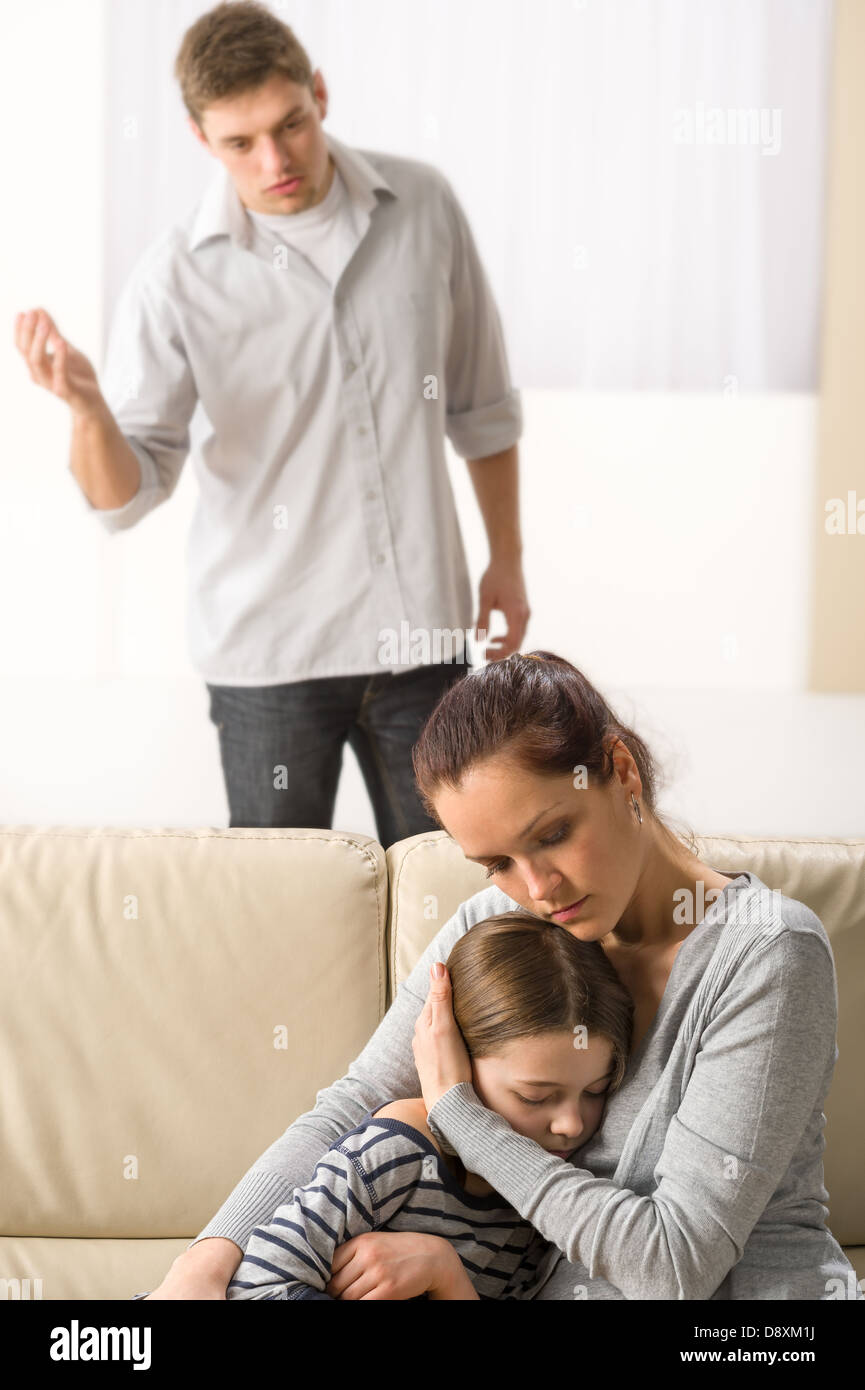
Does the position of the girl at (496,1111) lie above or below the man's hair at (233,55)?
below

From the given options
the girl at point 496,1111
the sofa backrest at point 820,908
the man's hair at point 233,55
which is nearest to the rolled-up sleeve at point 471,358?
the man's hair at point 233,55

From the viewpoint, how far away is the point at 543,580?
91.7 inches

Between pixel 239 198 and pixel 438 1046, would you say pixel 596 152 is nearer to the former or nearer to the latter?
pixel 239 198

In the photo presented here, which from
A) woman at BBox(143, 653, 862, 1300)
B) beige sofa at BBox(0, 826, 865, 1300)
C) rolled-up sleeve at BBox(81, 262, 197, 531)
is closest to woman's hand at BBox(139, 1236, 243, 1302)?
woman at BBox(143, 653, 862, 1300)

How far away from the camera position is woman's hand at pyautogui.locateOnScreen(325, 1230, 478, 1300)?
1026 millimetres

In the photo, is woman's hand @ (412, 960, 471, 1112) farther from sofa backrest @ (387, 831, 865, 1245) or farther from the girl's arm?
sofa backrest @ (387, 831, 865, 1245)

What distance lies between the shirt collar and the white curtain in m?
0.15

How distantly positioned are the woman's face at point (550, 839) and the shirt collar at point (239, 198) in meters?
1.25

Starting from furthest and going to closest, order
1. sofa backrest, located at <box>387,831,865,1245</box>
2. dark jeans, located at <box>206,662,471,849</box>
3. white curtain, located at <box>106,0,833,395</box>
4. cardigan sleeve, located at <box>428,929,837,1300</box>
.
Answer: white curtain, located at <box>106,0,833,395</box> < dark jeans, located at <box>206,662,471,849</box> < sofa backrest, located at <box>387,831,865,1245</box> < cardigan sleeve, located at <box>428,929,837,1300</box>

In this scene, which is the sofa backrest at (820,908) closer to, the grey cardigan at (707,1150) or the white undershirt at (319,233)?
the grey cardigan at (707,1150)

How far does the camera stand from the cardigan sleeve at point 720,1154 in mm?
943

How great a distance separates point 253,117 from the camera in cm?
195
